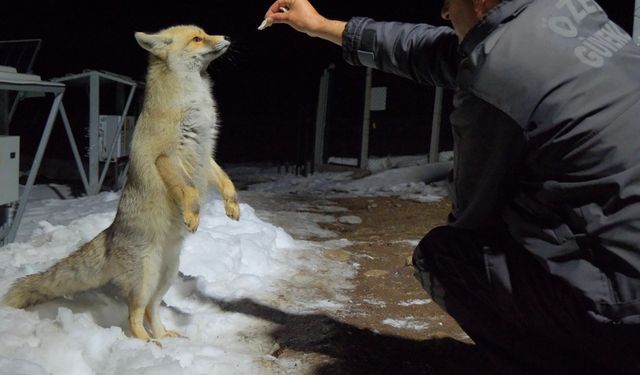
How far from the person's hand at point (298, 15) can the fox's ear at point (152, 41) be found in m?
0.66

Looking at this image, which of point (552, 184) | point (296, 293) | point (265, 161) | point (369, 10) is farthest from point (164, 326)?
point (265, 161)

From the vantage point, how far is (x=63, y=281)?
332 centimetres

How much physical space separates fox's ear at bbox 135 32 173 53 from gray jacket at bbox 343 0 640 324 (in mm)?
2080

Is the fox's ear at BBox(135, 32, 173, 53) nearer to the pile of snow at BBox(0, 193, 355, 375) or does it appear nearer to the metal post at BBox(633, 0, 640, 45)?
the pile of snow at BBox(0, 193, 355, 375)

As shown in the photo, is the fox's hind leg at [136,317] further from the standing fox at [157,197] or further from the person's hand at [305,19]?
the person's hand at [305,19]

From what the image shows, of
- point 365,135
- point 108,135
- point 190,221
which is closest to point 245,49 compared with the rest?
point 365,135

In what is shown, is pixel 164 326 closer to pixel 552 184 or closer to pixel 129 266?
pixel 129 266

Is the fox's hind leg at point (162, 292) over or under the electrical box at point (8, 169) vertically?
under

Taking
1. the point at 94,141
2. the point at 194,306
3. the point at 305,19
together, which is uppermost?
the point at 305,19

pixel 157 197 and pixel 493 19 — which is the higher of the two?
pixel 493 19

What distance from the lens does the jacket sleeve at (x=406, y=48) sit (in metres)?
2.96

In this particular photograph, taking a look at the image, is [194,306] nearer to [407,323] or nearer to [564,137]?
[407,323]

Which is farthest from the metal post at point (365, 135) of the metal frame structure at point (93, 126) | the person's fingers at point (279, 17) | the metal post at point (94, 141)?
the person's fingers at point (279, 17)

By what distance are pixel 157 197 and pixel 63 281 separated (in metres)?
0.74
